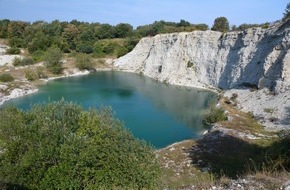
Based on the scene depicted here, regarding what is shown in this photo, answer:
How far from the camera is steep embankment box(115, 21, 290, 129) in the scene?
149 feet

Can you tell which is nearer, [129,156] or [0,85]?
[129,156]

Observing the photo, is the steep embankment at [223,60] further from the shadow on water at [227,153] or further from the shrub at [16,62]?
the shrub at [16,62]

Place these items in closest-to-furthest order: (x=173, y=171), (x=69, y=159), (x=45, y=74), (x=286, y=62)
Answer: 1. (x=69, y=159)
2. (x=173, y=171)
3. (x=286, y=62)
4. (x=45, y=74)

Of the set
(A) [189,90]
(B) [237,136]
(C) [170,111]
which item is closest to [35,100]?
(C) [170,111]

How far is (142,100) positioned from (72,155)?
40021 millimetres

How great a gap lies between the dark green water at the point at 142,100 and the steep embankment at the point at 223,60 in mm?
5163

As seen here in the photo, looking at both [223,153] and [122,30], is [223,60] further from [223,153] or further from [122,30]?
[122,30]

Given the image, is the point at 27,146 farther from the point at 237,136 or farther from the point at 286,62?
the point at 286,62

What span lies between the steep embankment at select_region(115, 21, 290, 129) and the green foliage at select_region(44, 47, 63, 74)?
1830 cm

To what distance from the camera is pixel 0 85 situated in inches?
2410

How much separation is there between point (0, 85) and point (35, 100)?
449 inches

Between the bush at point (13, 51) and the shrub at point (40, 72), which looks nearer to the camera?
the shrub at point (40, 72)

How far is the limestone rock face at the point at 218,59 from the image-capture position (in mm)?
48000

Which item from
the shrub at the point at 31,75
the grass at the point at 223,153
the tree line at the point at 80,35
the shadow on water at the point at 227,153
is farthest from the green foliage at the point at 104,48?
the shadow on water at the point at 227,153
